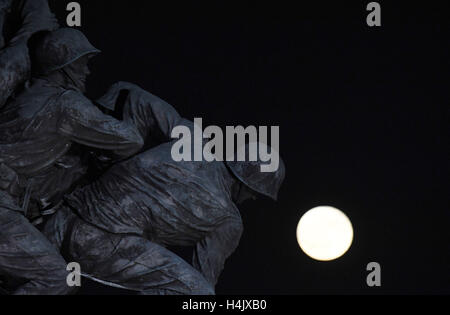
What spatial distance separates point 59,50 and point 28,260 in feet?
3.18

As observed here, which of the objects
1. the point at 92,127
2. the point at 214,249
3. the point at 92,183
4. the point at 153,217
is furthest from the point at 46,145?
the point at 214,249

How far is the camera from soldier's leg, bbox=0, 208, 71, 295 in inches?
181

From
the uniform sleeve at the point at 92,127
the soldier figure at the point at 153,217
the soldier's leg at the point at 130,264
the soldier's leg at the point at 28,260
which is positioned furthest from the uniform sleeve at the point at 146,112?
the soldier's leg at the point at 28,260

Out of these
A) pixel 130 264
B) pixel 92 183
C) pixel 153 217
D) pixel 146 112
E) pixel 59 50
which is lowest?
pixel 130 264

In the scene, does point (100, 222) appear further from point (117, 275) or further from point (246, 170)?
point (246, 170)

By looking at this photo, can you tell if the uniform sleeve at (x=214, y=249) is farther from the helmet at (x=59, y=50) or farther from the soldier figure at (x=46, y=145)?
the helmet at (x=59, y=50)

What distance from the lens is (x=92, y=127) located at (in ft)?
15.8

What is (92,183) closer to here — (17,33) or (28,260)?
(28,260)

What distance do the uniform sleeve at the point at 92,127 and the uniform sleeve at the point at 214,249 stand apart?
57 cm

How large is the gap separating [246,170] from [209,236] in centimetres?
36

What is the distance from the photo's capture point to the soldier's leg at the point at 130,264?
4.86 m

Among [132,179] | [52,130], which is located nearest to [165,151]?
[132,179]
